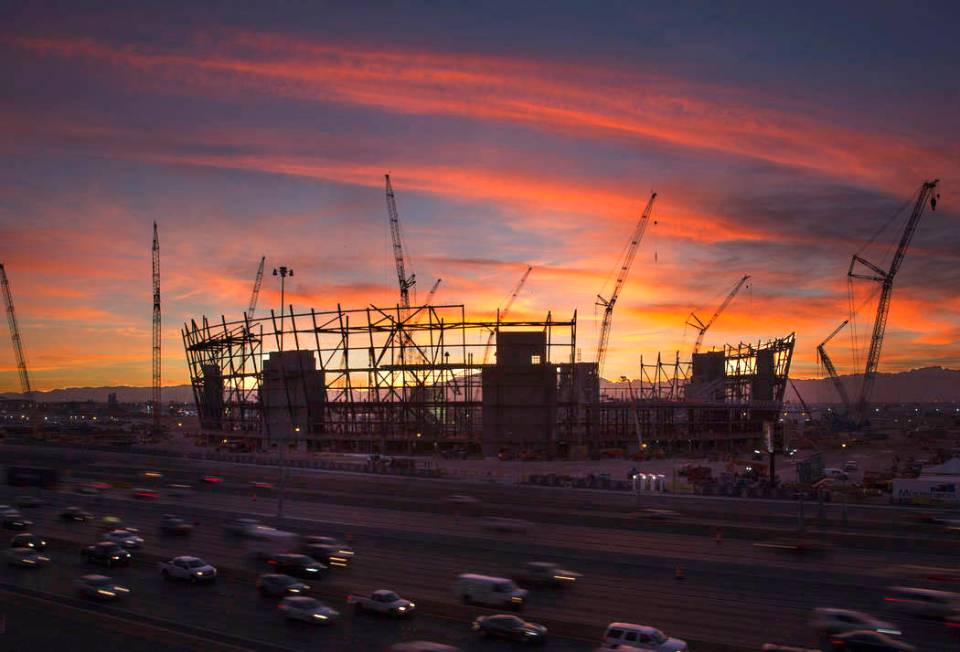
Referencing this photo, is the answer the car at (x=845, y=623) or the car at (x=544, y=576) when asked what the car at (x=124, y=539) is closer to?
the car at (x=544, y=576)

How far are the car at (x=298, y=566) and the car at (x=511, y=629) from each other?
613cm

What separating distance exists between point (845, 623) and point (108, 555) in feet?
61.2

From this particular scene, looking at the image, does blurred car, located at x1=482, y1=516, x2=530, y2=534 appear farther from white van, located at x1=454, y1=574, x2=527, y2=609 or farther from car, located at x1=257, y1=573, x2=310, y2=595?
car, located at x1=257, y1=573, x2=310, y2=595

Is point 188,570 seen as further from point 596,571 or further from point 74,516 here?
point 74,516

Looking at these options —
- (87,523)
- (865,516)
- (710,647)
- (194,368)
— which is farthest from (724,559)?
(194,368)

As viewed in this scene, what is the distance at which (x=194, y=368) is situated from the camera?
9931cm

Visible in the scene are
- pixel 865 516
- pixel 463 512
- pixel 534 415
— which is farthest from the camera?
pixel 534 415

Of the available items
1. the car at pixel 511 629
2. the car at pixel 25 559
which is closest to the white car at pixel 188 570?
the car at pixel 25 559

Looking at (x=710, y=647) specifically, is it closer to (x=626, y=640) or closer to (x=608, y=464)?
(x=626, y=640)

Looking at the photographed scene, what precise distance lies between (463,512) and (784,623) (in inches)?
661

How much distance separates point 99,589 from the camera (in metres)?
18.0

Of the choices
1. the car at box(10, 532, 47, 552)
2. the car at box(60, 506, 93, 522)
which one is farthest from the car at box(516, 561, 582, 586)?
the car at box(60, 506, 93, 522)

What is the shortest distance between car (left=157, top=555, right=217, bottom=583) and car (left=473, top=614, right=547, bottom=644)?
8.05 m

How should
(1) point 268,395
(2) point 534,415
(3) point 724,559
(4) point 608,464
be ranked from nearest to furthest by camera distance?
(3) point 724,559 → (4) point 608,464 → (2) point 534,415 → (1) point 268,395
